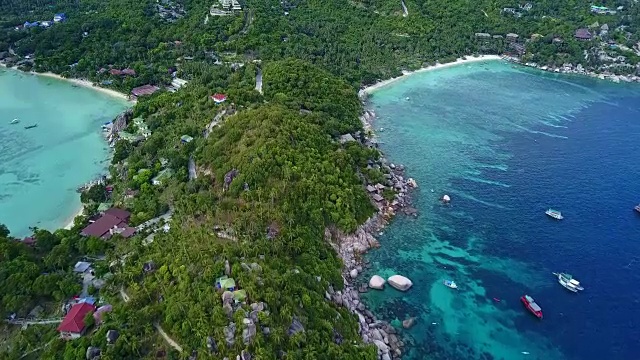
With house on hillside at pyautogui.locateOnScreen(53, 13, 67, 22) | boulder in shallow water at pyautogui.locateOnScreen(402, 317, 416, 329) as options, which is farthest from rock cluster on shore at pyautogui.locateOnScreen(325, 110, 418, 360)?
house on hillside at pyautogui.locateOnScreen(53, 13, 67, 22)

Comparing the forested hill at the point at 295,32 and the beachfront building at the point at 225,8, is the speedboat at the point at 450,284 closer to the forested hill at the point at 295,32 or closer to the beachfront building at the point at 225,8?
the forested hill at the point at 295,32

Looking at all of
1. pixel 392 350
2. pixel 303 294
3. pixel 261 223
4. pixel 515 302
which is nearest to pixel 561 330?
pixel 515 302

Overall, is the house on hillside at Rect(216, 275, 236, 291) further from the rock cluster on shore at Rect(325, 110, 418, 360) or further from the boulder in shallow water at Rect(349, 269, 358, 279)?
the boulder in shallow water at Rect(349, 269, 358, 279)

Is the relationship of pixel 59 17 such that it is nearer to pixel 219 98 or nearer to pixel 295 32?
pixel 295 32

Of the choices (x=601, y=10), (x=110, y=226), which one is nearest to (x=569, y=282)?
(x=110, y=226)

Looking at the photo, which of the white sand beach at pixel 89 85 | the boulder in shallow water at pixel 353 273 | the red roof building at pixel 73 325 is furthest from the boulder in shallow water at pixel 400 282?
the white sand beach at pixel 89 85
